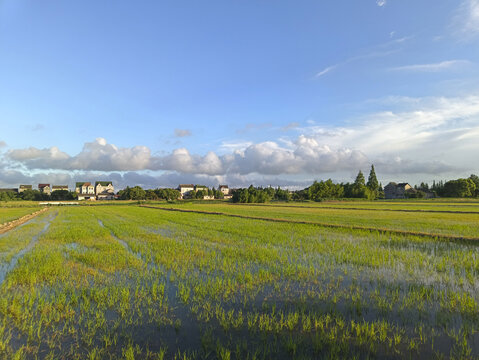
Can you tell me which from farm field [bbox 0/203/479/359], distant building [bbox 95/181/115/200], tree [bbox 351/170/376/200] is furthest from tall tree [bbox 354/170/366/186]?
distant building [bbox 95/181/115/200]

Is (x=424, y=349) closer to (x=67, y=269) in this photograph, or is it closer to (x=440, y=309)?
(x=440, y=309)

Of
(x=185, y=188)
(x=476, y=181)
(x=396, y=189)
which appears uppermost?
(x=476, y=181)

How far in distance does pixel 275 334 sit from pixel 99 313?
372 centimetres

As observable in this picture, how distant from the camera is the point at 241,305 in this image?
590 cm

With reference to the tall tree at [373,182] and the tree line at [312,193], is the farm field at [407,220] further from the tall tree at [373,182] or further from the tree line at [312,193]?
the tall tree at [373,182]

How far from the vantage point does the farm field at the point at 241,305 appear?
14.0ft

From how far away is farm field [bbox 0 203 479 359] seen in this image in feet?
14.0

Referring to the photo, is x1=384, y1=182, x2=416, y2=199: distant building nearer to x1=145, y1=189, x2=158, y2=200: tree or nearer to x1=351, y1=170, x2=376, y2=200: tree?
x1=351, y1=170, x2=376, y2=200: tree

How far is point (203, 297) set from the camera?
639cm

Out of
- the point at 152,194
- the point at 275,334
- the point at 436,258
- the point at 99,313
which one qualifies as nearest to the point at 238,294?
the point at 275,334

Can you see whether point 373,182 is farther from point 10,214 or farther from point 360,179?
point 10,214

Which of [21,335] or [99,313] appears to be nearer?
[21,335]

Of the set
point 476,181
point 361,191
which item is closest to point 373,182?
point 361,191

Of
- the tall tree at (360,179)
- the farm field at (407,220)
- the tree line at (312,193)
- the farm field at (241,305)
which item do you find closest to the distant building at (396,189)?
the tree line at (312,193)
